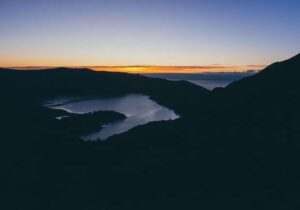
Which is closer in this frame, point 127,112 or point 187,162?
point 187,162

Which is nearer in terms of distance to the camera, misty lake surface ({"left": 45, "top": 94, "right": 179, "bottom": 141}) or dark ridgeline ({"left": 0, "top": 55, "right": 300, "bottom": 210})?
dark ridgeline ({"left": 0, "top": 55, "right": 300, "bottom": 210})

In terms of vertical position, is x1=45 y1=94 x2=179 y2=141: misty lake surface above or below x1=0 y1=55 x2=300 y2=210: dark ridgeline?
below

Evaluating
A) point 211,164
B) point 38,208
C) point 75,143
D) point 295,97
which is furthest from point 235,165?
point 75,143

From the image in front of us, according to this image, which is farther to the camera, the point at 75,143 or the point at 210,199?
the point at 75,143

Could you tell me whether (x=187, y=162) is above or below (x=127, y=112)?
above

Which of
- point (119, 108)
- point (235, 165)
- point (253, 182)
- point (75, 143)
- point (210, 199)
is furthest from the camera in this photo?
point (119, 108)

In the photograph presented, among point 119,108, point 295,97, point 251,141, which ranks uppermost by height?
point 295,97

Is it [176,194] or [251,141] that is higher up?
[251,141]

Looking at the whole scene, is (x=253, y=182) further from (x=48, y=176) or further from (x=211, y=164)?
(x=48, y=176)
